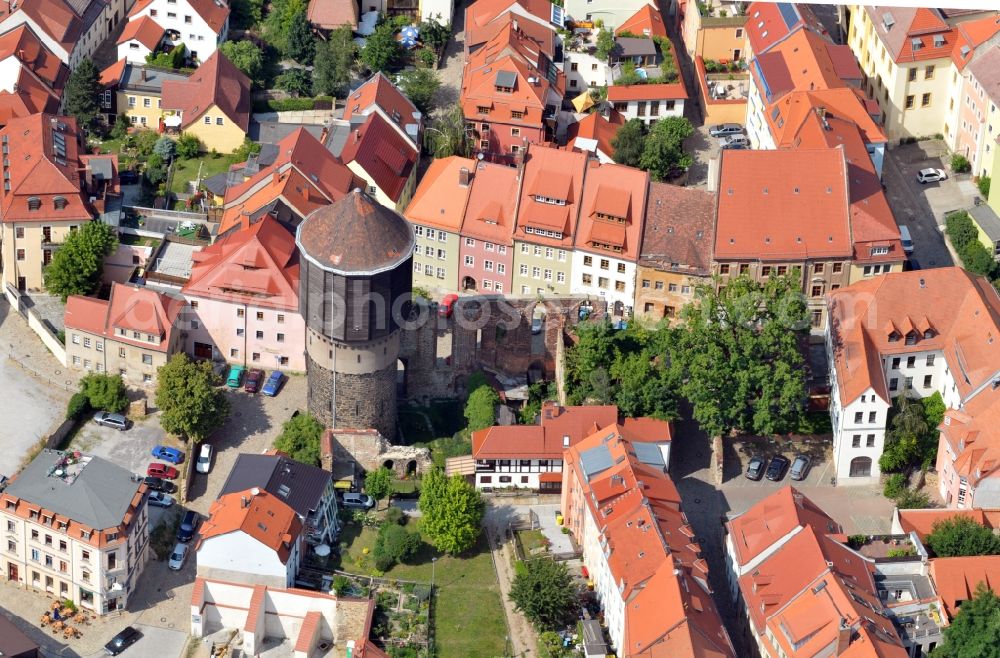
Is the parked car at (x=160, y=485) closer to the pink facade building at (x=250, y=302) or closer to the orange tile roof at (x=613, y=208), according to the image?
the pink facade building at (x=250, y=302)

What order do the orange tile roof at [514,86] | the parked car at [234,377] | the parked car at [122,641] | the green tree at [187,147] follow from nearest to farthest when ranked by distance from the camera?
the parked car at [122,641] < the parked car at [234,377] < the orange tile roof at [514,86] < the green tree at [187,147]

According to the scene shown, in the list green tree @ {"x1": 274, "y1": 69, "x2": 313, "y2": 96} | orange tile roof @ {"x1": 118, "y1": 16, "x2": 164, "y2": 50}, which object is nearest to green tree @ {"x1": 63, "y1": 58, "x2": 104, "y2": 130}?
orange tile roof @ {"x1": 118, "y1": 16, "x2": 164, "y2": 50}

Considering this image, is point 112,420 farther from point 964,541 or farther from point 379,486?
point 964,541

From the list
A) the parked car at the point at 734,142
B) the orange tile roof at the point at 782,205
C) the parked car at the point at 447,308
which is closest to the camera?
the parked car at the point at 447,308

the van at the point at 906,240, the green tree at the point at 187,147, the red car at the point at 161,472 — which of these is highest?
the green tree at the point at 187,147

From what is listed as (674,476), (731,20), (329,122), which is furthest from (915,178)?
(329,122)

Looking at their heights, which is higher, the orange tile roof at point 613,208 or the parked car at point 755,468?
the orange tile roof at point 613,208

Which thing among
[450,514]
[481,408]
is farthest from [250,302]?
[450,514]

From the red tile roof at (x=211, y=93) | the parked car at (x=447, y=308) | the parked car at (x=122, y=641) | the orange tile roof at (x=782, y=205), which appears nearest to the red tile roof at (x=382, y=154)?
the red tile roof at (x=211, y=93)

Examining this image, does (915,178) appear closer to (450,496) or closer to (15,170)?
(450,496)
